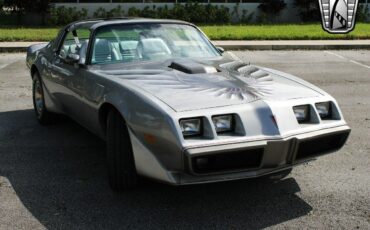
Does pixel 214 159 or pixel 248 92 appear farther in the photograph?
pixel 248 92

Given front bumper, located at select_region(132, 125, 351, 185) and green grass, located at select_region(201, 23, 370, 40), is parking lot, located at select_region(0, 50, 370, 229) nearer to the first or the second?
front bumper, located at select_region(132, 125, 351, 185)

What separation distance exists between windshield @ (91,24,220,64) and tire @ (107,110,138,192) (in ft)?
3.30

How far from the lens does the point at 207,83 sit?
13.8 ft

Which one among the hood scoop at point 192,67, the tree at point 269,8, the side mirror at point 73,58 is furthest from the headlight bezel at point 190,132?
the tree at point 269,8

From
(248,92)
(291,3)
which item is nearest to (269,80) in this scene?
(248,92)

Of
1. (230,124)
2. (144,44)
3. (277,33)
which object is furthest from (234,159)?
(277,33)

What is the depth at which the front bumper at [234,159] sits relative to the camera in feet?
11.5

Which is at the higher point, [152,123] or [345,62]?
[152,123]

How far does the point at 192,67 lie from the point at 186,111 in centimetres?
104

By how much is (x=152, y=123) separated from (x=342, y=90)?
618 centimetres

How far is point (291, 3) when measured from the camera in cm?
2378

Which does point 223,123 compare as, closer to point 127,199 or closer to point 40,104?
point 127,199

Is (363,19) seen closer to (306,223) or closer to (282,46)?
(282,46)

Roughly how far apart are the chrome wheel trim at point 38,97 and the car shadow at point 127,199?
117 centimetres
